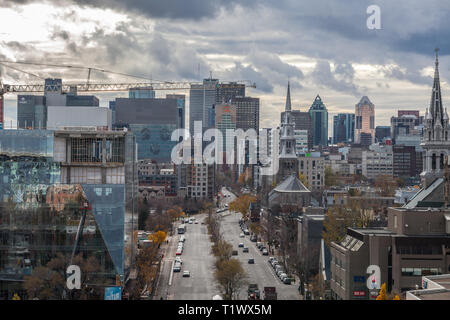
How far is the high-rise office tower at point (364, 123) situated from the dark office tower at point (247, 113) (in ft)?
102

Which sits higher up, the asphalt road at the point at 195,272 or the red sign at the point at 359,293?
the red sign at the point at 359,293

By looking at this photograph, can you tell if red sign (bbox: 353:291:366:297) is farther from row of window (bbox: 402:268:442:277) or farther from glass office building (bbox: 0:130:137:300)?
glass office building (bbox: 0:130:137:300)

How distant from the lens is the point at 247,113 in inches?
7082

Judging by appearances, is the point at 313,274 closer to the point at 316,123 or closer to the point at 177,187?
the point at 177,187

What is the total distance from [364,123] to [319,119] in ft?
53.6

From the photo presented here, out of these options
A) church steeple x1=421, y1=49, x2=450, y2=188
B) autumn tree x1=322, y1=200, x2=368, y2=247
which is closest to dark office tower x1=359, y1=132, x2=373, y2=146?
church steeple x1=421, y1=49, x2=450, y2=188

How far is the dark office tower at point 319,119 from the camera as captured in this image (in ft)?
604

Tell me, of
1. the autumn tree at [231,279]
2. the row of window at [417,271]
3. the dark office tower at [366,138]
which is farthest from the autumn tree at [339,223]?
the dark office tower at [366,138]

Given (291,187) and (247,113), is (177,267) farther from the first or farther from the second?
(247,113)

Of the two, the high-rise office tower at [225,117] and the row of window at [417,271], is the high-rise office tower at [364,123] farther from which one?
the row of window at [417,271]

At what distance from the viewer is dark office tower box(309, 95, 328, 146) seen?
18400 centimetres

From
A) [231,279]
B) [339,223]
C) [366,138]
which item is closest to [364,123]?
[366,138]

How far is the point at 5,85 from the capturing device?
66.7 metres
